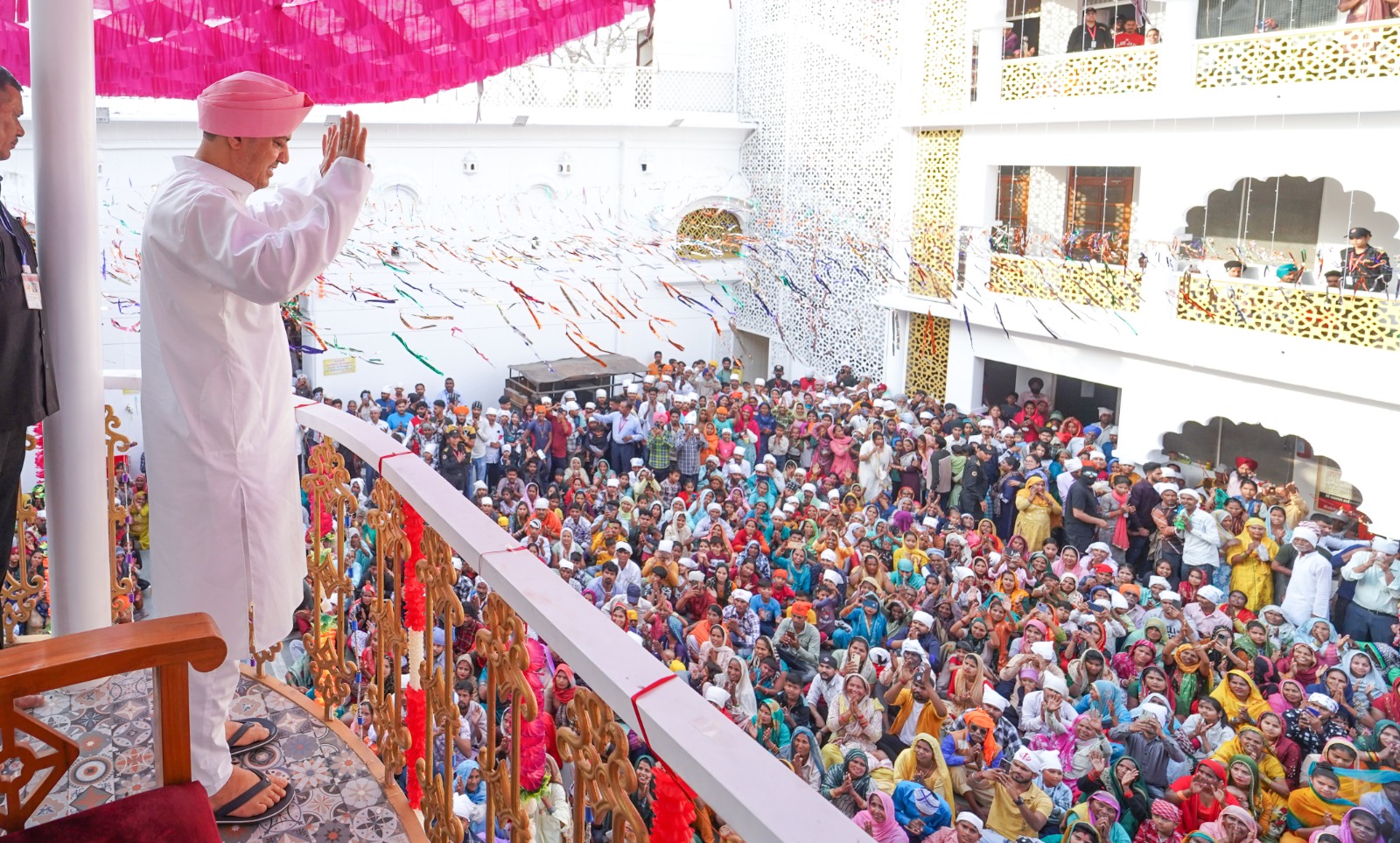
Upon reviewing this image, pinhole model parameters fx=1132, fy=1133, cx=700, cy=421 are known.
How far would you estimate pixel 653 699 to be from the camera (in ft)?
3.40

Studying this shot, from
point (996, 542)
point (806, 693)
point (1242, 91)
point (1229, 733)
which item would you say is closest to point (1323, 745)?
point (1229, 733)

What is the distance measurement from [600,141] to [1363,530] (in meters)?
9.71

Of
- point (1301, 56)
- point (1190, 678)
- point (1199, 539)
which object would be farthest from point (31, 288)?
point (1301, 56)

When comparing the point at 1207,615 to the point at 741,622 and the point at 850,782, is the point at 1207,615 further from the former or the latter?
the point at 850,782

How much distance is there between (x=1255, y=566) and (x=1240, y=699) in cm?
203

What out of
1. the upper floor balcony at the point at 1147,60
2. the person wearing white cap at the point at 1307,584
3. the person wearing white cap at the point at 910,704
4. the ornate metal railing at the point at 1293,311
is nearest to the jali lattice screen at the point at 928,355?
the upper floor balcony at the point at 1147,60

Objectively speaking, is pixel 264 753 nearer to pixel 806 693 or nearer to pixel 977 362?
pixel 806 693

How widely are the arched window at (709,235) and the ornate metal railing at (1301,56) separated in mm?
7058

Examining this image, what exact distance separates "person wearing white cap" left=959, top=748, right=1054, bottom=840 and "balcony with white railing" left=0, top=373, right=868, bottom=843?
2.80 meters

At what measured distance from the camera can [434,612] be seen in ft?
5.26

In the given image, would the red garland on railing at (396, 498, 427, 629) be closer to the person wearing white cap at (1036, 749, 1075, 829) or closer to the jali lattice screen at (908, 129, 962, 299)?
the person wearing white cap at (1036, 749, 1075, 829)

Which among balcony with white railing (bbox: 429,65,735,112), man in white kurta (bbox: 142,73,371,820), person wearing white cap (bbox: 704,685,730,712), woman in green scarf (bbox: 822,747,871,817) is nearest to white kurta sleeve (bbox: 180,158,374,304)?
man in white kurta (bbox: 142,73,371,820)

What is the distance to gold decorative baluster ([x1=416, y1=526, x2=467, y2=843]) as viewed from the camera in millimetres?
1547

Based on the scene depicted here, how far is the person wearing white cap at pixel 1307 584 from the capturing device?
264 inches
